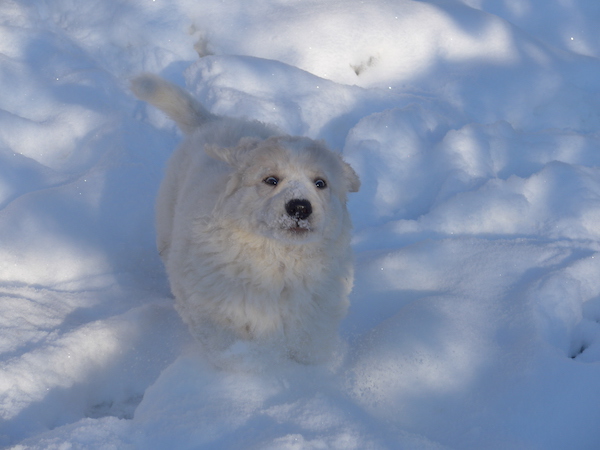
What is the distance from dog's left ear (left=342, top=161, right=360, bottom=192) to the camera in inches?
122

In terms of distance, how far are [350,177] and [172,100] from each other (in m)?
1.39

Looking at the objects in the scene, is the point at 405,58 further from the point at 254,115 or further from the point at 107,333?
the point at 107,333

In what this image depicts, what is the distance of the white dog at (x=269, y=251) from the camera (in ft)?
8.91

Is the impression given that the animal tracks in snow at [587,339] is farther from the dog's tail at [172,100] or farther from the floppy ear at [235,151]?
the dog's tail at [172,100]

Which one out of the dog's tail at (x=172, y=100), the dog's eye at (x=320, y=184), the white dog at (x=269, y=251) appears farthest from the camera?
the dog's tail at (x=172, y=100)

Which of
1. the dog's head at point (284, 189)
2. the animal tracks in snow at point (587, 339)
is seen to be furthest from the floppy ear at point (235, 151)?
the animal tracks in snow at point (587, 339)

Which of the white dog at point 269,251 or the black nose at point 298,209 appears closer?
the black nose at point 298,209

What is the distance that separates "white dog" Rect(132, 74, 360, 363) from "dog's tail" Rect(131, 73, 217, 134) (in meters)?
0.87

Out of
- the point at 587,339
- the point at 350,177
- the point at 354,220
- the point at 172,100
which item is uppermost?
the point at 172,100

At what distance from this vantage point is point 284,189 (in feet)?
8.82

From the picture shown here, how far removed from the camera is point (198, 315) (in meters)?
2.90

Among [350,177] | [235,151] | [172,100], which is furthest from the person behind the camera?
[172,100]

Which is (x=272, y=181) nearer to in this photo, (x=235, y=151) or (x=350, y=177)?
(x=235, y=151)

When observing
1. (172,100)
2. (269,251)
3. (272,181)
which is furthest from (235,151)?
(172,100)
